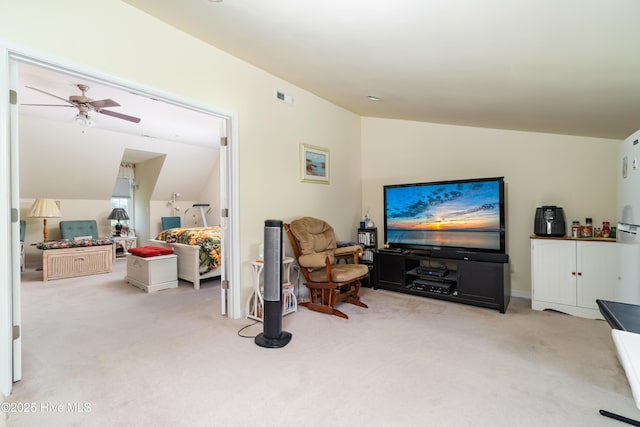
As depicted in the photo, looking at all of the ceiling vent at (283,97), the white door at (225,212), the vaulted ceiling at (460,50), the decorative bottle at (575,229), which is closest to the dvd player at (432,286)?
the decorative bottle at (575,229)

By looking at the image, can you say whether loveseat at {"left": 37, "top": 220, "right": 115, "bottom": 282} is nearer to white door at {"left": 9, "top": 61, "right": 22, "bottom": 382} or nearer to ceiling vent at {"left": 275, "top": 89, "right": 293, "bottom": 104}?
white door at {"left": 9, "top": 61, "right": 22, "bottom": 382}

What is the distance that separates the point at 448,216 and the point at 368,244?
122 cm

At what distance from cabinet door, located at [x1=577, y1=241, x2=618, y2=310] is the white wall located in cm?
50

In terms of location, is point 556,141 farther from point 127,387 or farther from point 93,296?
point 93,296

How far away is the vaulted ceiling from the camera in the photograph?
156 cm

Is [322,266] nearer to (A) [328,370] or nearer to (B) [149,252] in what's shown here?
(A) [328,370]

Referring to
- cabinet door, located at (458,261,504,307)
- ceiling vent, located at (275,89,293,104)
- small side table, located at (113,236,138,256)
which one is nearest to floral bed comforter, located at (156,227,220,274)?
ceiling vent, located at (275,89,293,104)

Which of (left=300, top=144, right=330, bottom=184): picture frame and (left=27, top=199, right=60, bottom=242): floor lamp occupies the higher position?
(left=300, top=144, right=330, bottom=184): picture frame

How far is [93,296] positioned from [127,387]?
2802 millimetres

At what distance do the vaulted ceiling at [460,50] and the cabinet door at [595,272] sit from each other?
3.81ft

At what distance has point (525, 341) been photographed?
2580 mm

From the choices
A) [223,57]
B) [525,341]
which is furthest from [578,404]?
[223,57]

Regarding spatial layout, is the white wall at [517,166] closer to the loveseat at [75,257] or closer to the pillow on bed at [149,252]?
the pillow on bed at [149,252]

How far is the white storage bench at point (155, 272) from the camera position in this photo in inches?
170
